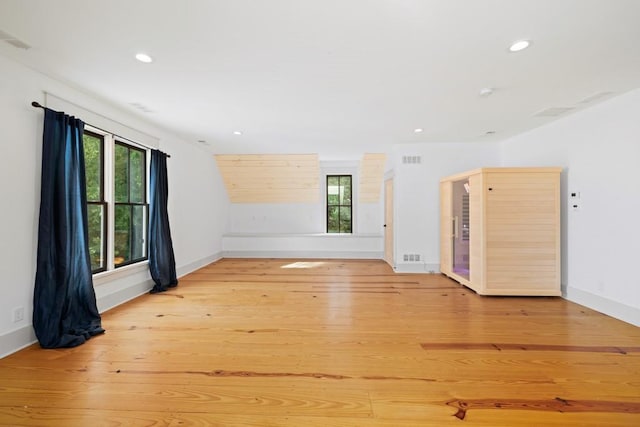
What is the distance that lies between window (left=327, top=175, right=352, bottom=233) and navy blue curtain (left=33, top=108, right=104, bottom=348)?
5355mm

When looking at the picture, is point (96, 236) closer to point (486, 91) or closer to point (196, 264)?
point (196, 264)

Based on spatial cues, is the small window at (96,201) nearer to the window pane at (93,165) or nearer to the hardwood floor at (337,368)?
the window pane at (93,165)

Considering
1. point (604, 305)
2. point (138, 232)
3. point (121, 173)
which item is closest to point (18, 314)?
point (138, 232)

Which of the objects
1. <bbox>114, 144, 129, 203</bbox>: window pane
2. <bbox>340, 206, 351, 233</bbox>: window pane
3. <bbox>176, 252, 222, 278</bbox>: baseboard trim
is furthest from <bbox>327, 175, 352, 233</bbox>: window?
<bbox>114, 144, 129, 203</bbox>: window pane

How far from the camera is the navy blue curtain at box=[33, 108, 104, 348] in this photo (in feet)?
8.02

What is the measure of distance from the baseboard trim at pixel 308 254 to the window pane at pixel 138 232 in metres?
3.00

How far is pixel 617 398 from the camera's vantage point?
1.78 meters

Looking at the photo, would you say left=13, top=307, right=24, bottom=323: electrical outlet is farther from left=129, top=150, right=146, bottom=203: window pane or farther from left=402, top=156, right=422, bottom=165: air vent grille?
left=402, top=156, right=422, bottom=165: air vent grille

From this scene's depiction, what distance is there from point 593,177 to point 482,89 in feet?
6.15

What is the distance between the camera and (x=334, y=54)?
220 centimetres

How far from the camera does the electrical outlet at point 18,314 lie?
92.0 inches

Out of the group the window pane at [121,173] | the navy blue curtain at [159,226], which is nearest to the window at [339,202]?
the navy blue curtain at [159,226]

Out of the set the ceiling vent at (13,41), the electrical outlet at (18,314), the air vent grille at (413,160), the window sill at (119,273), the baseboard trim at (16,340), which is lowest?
the baseboard trim at (16,340)

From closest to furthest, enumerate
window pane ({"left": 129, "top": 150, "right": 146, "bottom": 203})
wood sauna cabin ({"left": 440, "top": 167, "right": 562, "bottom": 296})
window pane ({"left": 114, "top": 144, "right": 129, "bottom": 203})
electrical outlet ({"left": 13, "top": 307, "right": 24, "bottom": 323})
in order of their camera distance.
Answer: electrical outlet ({"left": 13, "top": 307, "right": 24, "bottom": 323}) < window pane ({"left": 114, "top": 144, "right": 129, "bottom": 203}) < wood sauna cabin ({"left": 440, "top": 167, "right": 562, "bottom": 296}) < window pane ({"left": 129, "top": 150, "right": 146, "bottom": 203})
